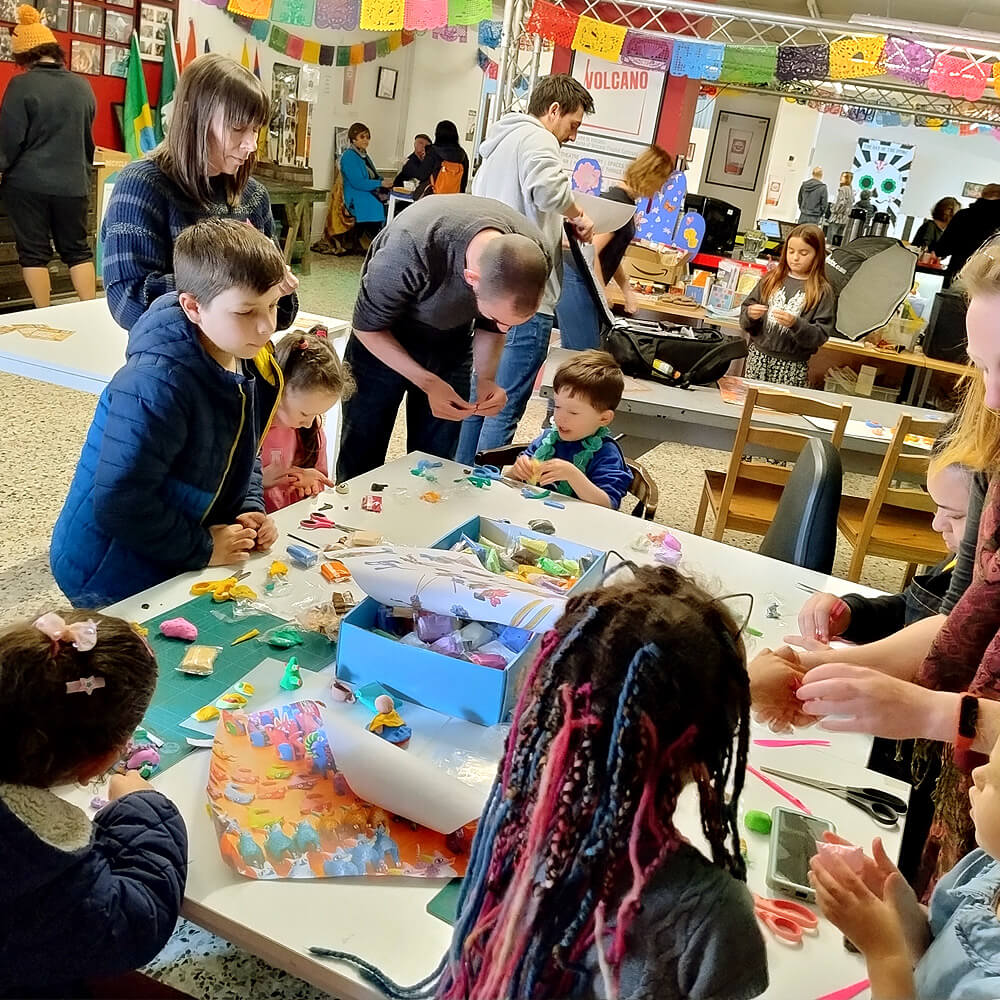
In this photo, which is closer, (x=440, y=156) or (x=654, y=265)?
(x=654, y=265)

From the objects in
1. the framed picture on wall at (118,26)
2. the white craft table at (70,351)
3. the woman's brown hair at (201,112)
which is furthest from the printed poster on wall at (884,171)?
the woman's brown hair at (201,112)

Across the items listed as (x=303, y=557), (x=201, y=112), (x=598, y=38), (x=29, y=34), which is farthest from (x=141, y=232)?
(x=598, y=38)

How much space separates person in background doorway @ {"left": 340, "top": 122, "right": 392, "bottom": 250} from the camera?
30.5ft

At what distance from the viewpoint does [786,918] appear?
3.43 ft

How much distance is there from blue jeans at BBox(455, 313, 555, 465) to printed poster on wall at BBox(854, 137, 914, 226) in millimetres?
8287

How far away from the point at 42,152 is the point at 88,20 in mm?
1556

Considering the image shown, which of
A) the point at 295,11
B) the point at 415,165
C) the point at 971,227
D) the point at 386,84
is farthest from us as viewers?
the point at 386,84

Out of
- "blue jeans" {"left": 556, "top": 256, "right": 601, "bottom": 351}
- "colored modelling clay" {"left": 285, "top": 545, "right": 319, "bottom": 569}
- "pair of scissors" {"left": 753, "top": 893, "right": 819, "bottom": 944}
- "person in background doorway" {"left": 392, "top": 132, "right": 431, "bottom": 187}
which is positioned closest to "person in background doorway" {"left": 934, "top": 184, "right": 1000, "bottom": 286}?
"blue jeans" {"left": 556, "top": 256, "right": 601, "bottom": 351}

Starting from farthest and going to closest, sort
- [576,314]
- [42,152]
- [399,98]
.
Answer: [399,98]
[42,152]
[576,314]

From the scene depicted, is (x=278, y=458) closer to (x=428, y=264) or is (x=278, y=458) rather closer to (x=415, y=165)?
(x=428, y=264)

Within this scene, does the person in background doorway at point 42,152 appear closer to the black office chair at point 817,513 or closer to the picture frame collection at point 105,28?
the picture frame collection at point 105,28

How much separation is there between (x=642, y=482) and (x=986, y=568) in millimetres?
1438

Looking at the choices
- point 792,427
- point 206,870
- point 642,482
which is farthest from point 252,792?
point 792,427

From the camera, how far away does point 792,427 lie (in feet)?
11.7
